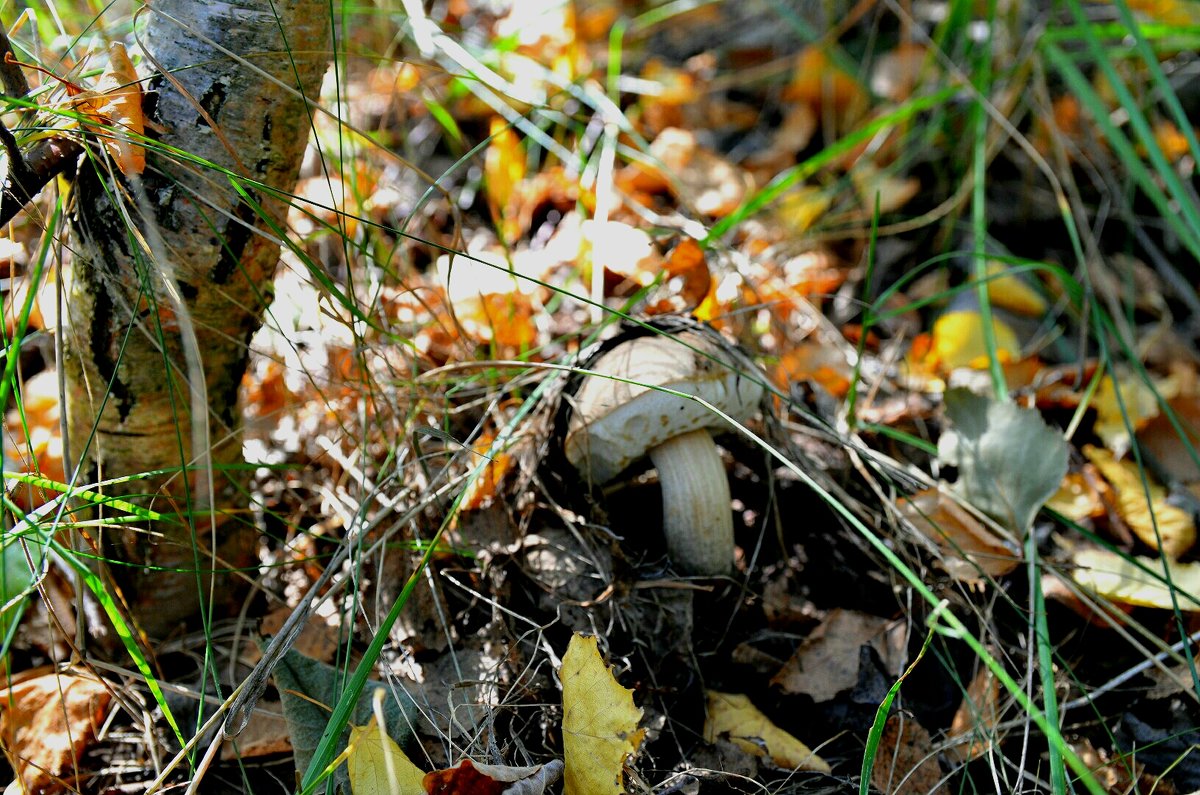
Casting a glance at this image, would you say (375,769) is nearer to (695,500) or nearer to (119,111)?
(695,500)

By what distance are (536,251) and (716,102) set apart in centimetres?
109

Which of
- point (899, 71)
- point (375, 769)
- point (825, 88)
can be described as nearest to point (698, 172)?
point (825, 88)

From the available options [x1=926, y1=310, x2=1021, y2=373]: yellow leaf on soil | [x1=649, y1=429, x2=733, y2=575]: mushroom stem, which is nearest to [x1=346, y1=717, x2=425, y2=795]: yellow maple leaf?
[x1=649, y1=429, x2=733, y2=575]: mushroom stem

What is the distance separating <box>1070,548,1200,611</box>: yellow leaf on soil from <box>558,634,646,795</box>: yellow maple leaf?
2.98ft

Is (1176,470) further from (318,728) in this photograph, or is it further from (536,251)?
(318,728)

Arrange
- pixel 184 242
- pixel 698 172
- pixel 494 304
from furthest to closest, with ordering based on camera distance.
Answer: pixel 698 172 → pixel 494 304 → pixel 184 242

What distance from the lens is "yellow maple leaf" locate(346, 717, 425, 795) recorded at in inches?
44.4

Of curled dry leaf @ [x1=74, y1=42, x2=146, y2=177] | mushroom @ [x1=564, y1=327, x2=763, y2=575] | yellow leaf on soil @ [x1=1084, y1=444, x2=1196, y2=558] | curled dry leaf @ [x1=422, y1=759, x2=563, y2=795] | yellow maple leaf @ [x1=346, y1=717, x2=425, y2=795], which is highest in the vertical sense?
curled dry leaf @ [x1=74, y1=42, x2=146, y2=177]

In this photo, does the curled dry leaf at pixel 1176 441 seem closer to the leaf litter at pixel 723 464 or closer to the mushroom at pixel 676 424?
the leaf litter at pixel 723 464

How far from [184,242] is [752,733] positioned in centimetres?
118

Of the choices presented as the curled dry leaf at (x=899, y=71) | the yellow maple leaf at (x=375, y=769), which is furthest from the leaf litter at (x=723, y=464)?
the curled dry leaf at (x=899, y=71)

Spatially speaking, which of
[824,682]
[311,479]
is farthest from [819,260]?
[311,479]

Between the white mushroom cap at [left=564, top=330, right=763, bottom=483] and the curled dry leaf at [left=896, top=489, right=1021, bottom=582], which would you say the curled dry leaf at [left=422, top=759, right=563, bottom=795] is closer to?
the white mushroom cap at [left=564, top=330, right=763, bottom=483]

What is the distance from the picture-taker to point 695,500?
155cm
